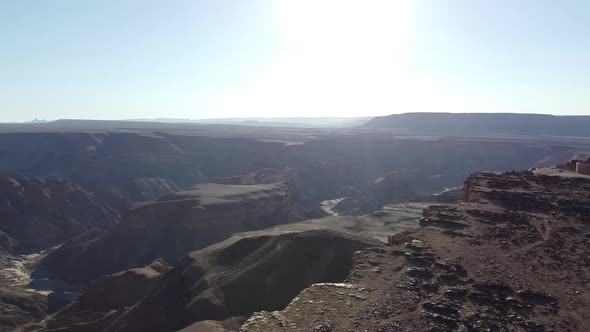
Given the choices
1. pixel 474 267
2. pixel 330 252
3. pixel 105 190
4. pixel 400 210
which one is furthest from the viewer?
pixel 105 190

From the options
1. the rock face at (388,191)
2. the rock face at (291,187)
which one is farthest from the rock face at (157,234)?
the rock face at (388,191)

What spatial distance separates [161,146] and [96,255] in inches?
2737

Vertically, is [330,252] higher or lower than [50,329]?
higher

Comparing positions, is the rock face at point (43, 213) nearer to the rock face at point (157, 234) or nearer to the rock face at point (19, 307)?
the rock face at point (157, 234)

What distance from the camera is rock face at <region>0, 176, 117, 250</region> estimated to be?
6312cm

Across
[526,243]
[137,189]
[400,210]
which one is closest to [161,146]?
[137,189]

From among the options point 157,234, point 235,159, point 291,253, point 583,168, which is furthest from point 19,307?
point 235,159

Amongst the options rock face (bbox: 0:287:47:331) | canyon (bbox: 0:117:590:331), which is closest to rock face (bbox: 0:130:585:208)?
canyon (bbox: 0:117:590:331)

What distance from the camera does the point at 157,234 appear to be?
5669cm

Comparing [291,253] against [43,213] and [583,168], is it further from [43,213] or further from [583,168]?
[43,213]

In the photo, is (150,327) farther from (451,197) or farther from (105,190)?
(105,190)

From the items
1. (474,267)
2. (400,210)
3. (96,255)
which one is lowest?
(96,255)

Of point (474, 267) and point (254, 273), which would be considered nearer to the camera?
point (474, 267)

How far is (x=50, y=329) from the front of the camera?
31.5m
